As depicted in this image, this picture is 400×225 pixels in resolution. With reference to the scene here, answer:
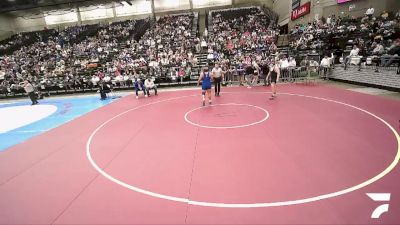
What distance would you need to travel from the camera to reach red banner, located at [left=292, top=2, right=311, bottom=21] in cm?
2253

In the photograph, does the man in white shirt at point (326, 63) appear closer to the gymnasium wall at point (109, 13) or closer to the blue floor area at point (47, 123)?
the blue floor area at point (47, 123)

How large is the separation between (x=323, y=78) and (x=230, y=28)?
43.6 feet

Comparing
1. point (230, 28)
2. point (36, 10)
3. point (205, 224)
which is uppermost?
point (36, 10)

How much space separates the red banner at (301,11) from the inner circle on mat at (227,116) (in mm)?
16862

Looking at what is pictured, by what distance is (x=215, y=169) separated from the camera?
5.24 metres

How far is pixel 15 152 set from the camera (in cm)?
736

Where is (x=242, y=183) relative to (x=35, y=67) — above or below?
below

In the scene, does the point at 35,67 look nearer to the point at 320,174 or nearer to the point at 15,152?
the point at 15,152

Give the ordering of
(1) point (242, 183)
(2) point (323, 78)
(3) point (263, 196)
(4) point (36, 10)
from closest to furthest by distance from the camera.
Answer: (3) point (263, 196)
(1) point (242, 183)
(2) point (323, 78)
(4) point (36, 10)

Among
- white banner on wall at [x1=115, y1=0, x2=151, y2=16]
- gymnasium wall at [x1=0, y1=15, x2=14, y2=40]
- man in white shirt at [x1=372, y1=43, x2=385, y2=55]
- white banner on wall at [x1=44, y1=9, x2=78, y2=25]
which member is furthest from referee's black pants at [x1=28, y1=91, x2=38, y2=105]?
gymnasium wall at [x1=0, y1=15, x2=14, y2=40]

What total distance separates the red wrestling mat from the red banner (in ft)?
52.2

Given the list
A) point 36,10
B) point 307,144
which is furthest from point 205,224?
point 36,10

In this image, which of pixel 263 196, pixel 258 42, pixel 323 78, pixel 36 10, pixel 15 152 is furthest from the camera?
pixel 36 10

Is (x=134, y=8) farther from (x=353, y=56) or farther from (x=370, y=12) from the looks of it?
(x=353, y=56)
